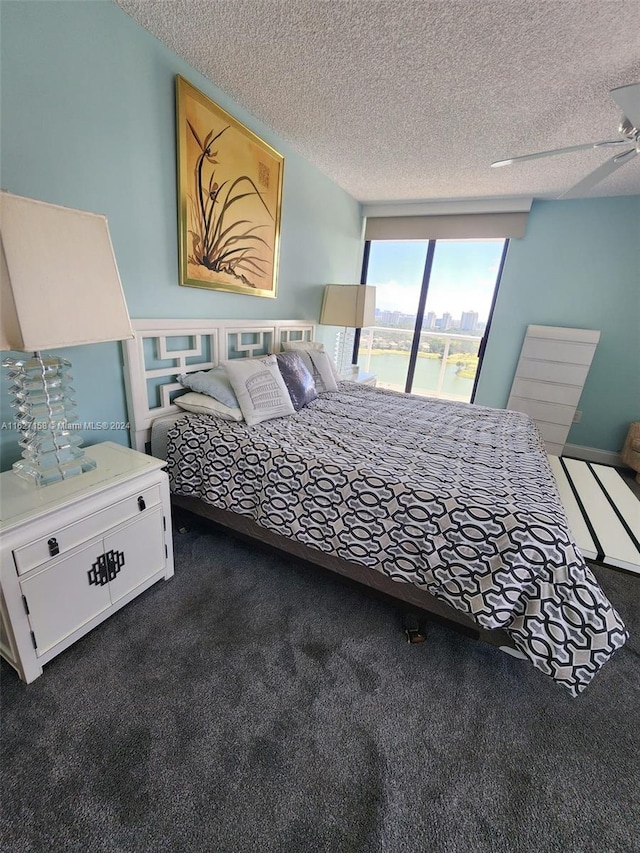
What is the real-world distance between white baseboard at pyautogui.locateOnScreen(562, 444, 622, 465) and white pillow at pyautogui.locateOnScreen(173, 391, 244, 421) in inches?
141

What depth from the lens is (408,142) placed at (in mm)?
2432

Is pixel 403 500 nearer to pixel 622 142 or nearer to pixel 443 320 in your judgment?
pixel 622 142

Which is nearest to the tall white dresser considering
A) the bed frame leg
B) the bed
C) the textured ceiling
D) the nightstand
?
the textured ceiling

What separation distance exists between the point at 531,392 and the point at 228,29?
3.65m

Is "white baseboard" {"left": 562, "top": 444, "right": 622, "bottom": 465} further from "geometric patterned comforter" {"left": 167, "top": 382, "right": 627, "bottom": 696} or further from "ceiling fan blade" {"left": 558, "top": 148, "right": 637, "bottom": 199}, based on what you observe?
"ceiling fan blade" {"left": 558, "top": 148, "right": 637, "bottom": 199}

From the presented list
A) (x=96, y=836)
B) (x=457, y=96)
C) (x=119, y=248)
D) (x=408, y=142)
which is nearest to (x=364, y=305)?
(x=408, y=142)

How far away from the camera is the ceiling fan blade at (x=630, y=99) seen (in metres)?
1.42

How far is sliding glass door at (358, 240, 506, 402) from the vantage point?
3904mm

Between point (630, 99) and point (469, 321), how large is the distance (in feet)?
8.76

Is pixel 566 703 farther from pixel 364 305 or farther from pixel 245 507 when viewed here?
pixel 364 305

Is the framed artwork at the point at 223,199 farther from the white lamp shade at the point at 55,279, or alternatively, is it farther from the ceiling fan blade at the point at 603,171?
the ceiling fan blade at the point at 603,171

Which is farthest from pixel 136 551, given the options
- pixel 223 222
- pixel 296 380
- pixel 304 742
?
pixel 223 222

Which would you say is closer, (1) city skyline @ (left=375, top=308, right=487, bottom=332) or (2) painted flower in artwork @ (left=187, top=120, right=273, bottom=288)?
(2) painted flower in artwork @ (left=187, top=120, right=273, bottom=288)

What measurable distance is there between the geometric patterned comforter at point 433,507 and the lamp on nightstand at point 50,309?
586 millimetres
